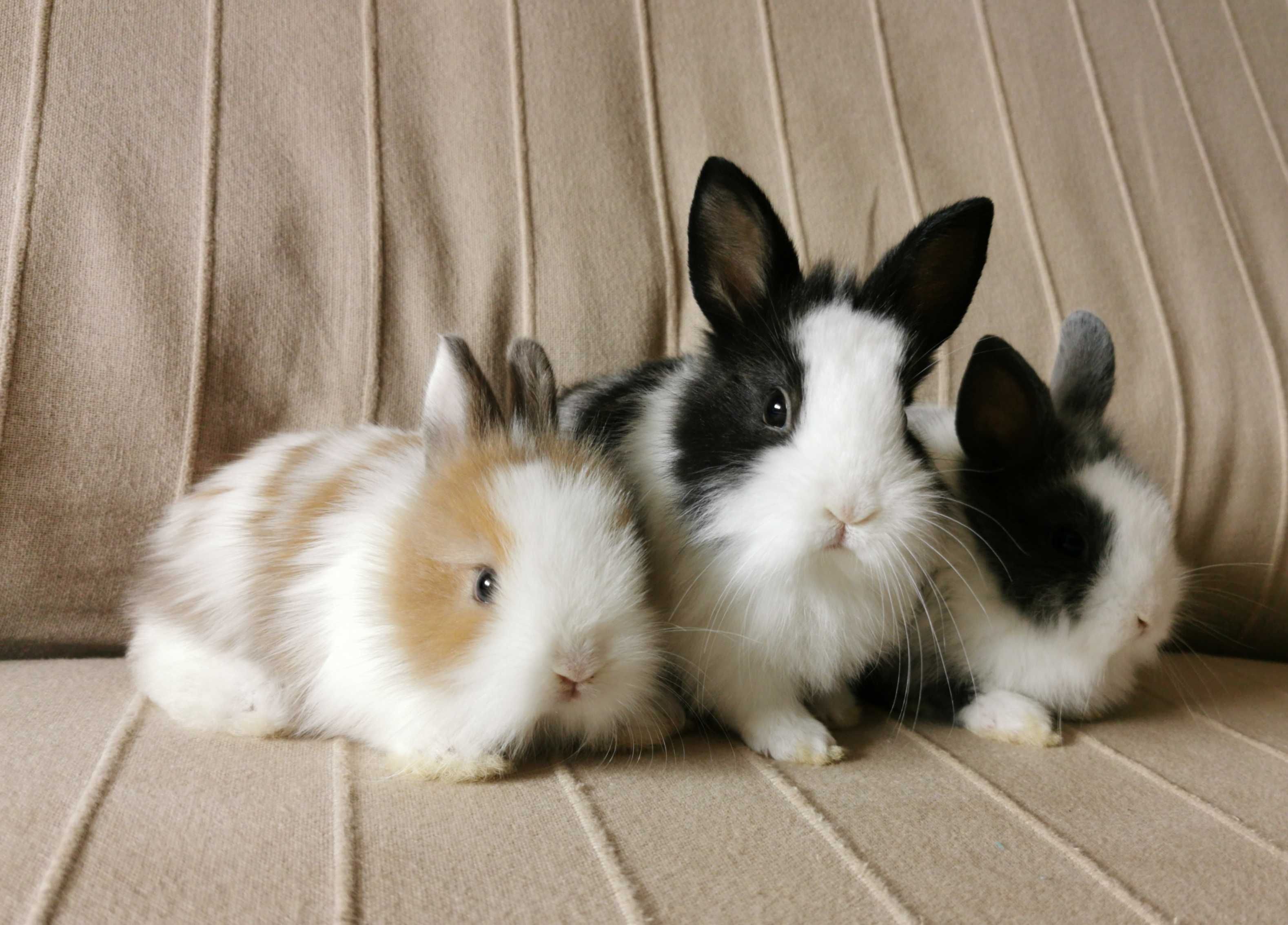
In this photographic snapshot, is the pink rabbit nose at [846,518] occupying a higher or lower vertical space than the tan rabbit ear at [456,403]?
lower

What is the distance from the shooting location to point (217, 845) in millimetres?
814

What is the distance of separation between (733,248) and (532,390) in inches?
12.4

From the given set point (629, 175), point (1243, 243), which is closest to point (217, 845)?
point (629, 175)

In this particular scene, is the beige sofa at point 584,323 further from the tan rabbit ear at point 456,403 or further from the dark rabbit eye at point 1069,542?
the tan rabbit ear at point 456,403

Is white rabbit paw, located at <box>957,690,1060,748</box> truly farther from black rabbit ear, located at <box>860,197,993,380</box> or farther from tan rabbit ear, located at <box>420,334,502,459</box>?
tan rabbit ear, located at <box>420,334,502,459</box>

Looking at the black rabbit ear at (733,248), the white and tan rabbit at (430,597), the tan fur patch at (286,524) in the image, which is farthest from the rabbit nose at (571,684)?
the black rabbit ear at (733,248)

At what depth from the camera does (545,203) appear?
165cm

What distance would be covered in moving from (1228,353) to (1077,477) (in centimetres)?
89

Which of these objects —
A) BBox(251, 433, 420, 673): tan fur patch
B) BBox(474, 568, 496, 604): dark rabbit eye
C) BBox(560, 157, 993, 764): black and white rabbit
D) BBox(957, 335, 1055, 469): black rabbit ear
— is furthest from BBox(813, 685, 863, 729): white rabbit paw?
BBox(251, 433, 420, 673): tan fur patch

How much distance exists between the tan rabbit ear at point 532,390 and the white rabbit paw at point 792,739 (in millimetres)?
446

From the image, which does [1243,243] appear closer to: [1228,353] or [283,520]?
[1228,353]

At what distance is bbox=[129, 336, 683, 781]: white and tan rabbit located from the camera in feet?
3.16

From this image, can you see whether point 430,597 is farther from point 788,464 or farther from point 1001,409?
point 1001,409

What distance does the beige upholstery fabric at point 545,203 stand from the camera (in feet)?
4.56
